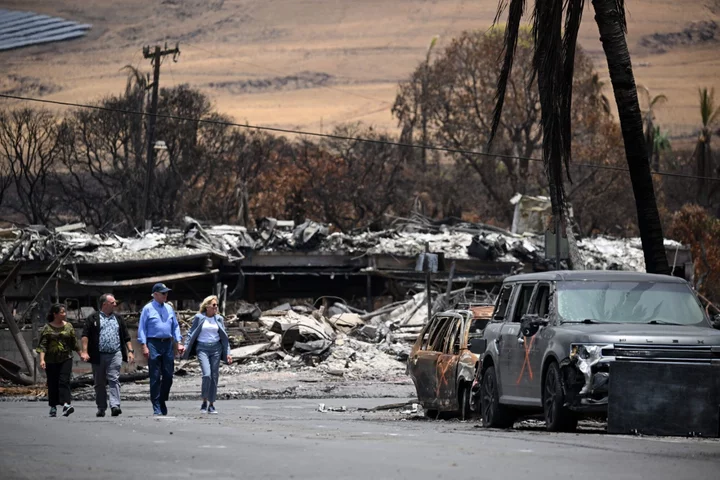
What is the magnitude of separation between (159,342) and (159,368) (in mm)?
374

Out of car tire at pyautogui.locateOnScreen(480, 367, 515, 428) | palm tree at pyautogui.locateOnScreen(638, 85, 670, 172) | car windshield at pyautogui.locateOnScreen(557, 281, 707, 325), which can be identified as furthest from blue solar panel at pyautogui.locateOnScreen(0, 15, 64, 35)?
car windshield at pyautogui.locateOnScreen(557, 281, 707, 325)

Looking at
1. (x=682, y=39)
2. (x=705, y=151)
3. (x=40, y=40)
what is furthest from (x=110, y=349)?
(x=40, y=40)

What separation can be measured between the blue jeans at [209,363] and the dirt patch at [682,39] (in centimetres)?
16285

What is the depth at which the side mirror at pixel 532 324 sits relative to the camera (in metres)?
15.4

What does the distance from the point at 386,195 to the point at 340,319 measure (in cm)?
3983

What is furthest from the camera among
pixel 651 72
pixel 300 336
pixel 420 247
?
pixel 651 72

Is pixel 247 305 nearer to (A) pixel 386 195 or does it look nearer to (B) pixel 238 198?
(B) pixel 238 198

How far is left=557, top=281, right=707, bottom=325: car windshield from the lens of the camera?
15297mm

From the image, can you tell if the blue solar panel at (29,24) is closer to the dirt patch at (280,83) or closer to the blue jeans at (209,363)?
the dirt patch at (280,83)

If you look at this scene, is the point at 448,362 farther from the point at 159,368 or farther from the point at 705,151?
the point at 705,151

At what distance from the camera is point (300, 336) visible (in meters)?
37.1

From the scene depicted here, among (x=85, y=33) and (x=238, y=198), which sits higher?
(x=85, y=33)

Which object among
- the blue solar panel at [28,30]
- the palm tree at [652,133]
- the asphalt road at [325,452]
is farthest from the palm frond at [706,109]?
the blue solar panel at [28,30]

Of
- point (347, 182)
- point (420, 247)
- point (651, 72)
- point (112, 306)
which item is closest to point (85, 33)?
point (651, 72)
